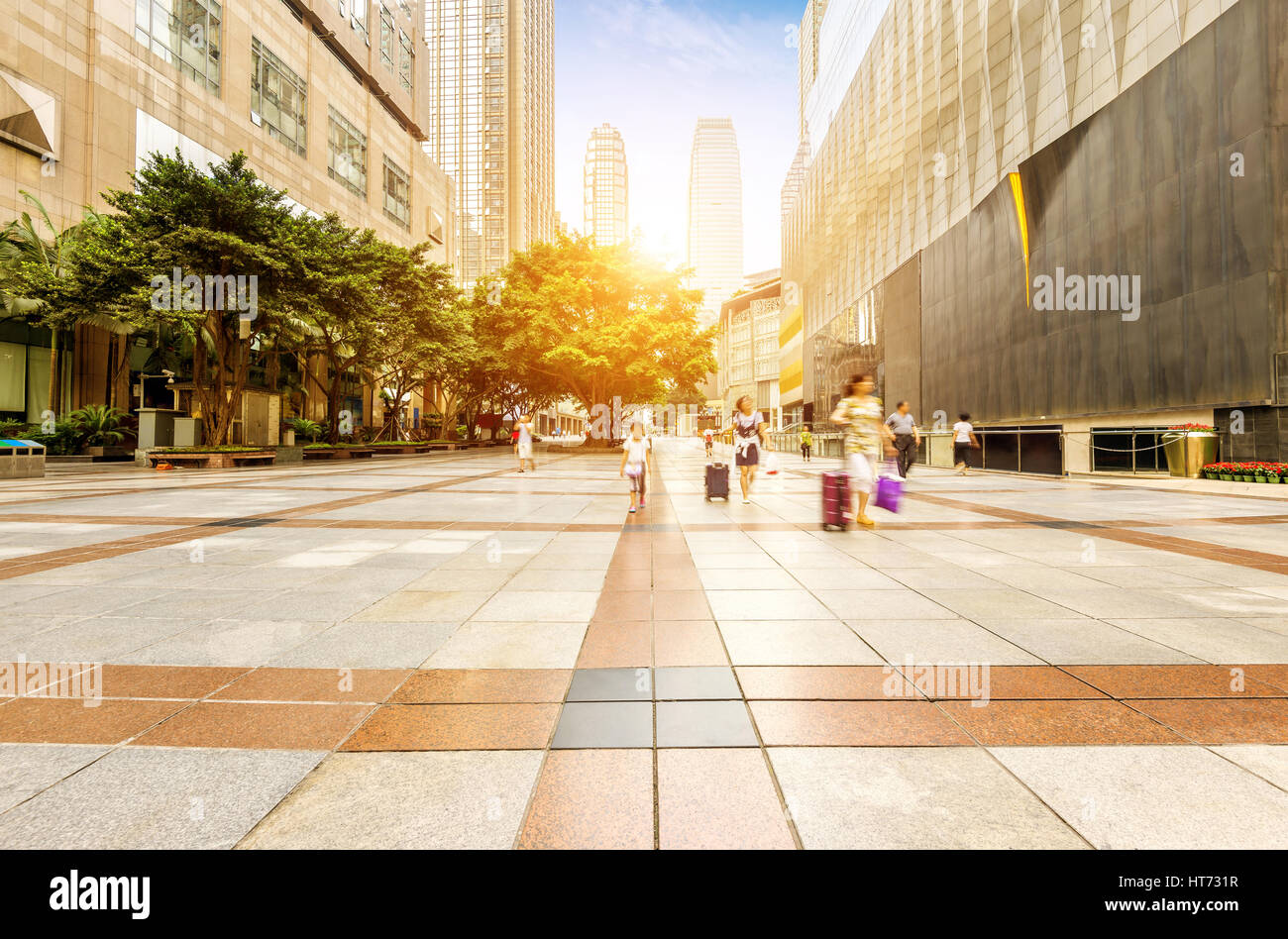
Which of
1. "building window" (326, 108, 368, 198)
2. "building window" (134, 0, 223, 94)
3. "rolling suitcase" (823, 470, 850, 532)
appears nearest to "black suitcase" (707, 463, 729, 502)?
"rolling suitcase" (823, 470, 850, 532)

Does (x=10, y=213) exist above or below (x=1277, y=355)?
above

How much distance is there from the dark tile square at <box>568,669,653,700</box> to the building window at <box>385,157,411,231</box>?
55.8m

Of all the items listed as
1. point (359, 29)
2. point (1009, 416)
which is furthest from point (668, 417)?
point (1009, 416)

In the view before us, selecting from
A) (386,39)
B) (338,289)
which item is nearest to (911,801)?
(338,289)

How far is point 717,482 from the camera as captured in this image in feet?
41.5

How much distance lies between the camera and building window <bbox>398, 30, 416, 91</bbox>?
5497cm

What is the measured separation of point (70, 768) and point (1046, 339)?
27647mm

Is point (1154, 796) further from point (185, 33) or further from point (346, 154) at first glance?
point (346, 154)

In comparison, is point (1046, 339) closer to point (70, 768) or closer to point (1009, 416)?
point (1009, 416)

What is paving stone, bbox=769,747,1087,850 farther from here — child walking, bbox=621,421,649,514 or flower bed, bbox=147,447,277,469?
flower bed, bbox=147,447,277,469

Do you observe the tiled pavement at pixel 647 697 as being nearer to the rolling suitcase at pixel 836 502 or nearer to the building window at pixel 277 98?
the rolling suitcase at pixel 836 502

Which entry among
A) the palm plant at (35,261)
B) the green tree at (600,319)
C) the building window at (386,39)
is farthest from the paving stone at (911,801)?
the building window at (386,39)

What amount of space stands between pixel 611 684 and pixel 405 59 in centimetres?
6813
